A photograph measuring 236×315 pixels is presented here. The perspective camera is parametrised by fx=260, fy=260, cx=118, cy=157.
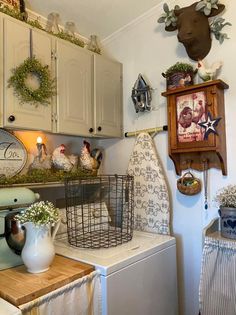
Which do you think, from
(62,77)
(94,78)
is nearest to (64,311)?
(62,77)

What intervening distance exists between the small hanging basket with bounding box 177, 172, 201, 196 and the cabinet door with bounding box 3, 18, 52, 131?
36.7 inches

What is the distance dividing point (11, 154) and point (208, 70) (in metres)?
1.36

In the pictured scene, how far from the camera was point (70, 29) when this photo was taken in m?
2.00

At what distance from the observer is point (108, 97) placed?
2055 mm

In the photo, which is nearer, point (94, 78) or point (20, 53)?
point (20, 53)

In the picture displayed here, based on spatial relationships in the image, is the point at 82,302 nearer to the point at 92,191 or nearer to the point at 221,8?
the point at 92,191

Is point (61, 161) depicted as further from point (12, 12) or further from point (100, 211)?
point (12, 12)

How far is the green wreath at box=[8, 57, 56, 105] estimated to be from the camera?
1.47 meters

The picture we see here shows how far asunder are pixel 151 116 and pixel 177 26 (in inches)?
24.5

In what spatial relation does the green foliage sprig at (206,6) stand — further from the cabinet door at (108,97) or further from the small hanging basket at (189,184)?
the small hanging basket at (189,184)

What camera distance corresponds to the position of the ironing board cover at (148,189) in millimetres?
1796

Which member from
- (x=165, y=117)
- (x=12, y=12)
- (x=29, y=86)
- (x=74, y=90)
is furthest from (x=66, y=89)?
(x=165, y=117)

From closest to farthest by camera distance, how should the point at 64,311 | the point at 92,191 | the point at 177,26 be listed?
the point at 64,311
the point at 177,26
the point at 92,191

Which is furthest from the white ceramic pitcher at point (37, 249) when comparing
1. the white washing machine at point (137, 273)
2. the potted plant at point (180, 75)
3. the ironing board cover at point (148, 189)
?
the potted plant at point (180, 75)
